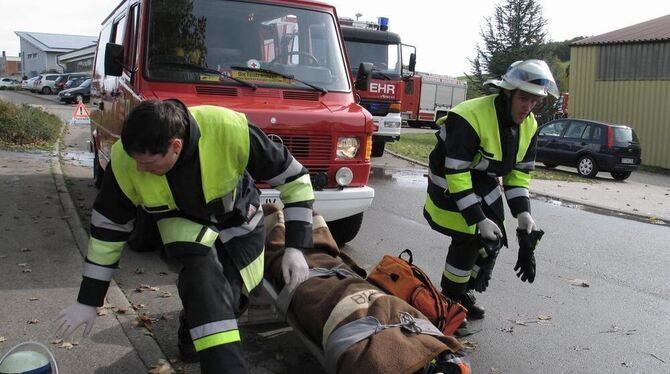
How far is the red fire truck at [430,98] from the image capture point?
1321 inches

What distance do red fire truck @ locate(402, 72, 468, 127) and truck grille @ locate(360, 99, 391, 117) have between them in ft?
61.7

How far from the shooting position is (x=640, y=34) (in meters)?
23.6

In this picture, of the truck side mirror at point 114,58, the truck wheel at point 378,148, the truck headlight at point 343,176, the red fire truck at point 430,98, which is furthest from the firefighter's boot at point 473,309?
the red fire truck at point 430,98

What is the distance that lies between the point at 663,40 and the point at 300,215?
2323cm

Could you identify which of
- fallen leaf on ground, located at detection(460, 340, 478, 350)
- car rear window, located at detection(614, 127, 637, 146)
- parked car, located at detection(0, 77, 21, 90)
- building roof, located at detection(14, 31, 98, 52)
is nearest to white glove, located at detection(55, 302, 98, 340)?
fallen leaf on ground, located at detection(460, 340, 478, 350)

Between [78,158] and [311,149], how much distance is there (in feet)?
29.5

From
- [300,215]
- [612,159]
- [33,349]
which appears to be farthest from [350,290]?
[612,159]

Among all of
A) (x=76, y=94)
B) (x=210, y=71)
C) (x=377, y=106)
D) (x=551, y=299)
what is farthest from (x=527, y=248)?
(x=76, y=94)

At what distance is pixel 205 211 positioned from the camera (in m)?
2.67

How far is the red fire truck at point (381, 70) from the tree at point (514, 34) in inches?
749

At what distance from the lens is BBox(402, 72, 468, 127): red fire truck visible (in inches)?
1321

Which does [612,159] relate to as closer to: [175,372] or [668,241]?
[668,241]

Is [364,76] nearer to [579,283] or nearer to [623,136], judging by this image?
[579,283]

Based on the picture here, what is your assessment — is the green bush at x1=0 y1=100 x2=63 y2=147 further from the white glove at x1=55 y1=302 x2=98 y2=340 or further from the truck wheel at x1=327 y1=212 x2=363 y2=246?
the white glove at x1=55 y1=302 x2=98 y2=340
